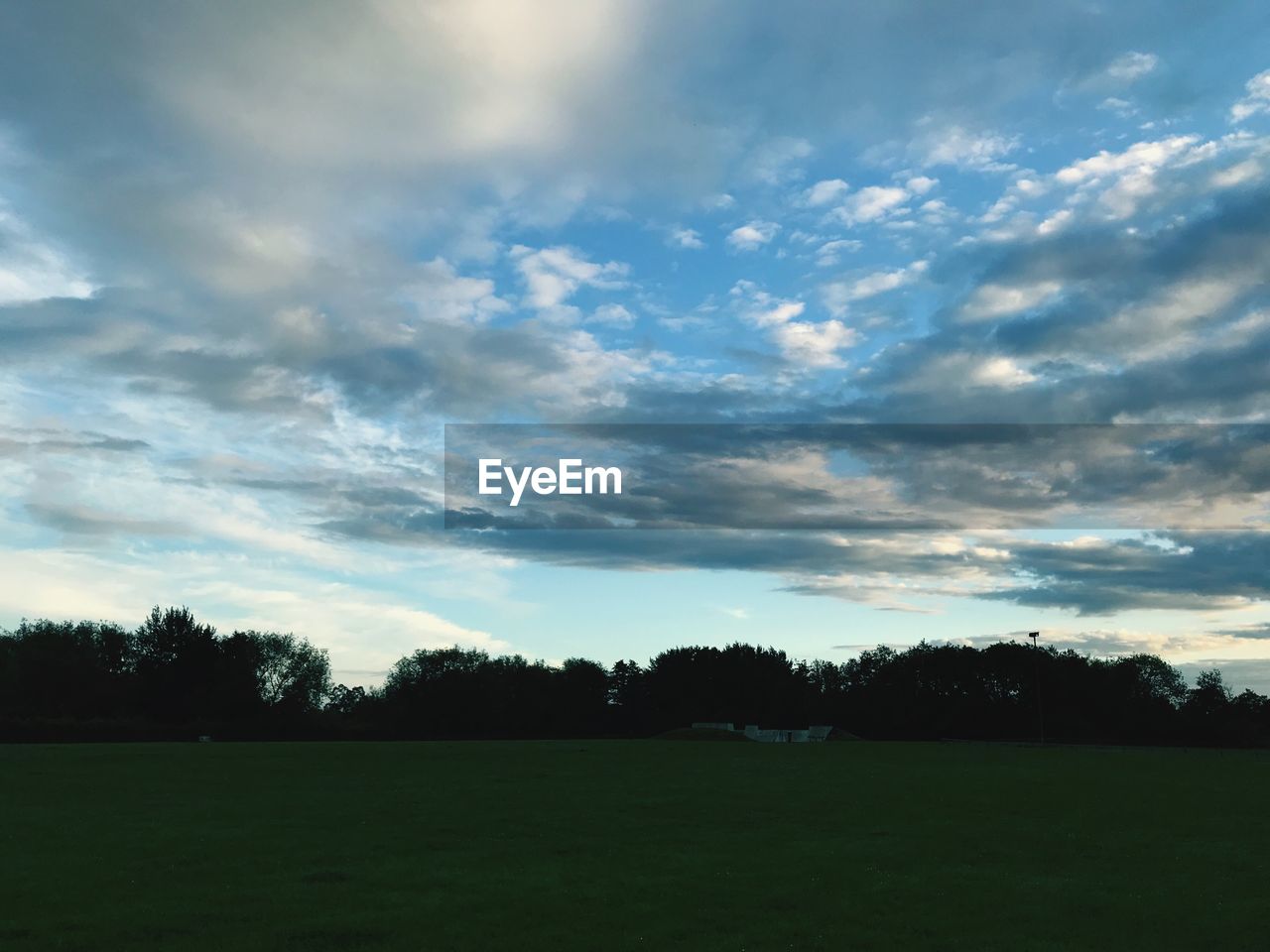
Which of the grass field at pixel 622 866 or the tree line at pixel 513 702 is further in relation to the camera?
the tree line at pixel 513 702

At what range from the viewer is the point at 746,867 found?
21094 millimetres

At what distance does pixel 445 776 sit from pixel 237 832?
67.9 feet

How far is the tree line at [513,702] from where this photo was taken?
126 m

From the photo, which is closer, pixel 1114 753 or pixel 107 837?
pixel 107 837

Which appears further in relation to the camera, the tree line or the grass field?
the tree line

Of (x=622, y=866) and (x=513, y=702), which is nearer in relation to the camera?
(x=622, y=866)

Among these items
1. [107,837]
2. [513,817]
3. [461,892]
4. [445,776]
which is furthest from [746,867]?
[445,776]

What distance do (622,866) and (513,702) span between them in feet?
576

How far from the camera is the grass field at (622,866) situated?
15.4 metres

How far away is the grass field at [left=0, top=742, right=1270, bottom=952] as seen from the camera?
15.4m

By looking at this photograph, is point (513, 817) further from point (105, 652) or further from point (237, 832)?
point (105, 652)

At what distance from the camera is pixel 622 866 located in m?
21.2

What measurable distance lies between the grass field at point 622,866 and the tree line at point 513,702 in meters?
82.1

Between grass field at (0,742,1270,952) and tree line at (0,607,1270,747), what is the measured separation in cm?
8212
